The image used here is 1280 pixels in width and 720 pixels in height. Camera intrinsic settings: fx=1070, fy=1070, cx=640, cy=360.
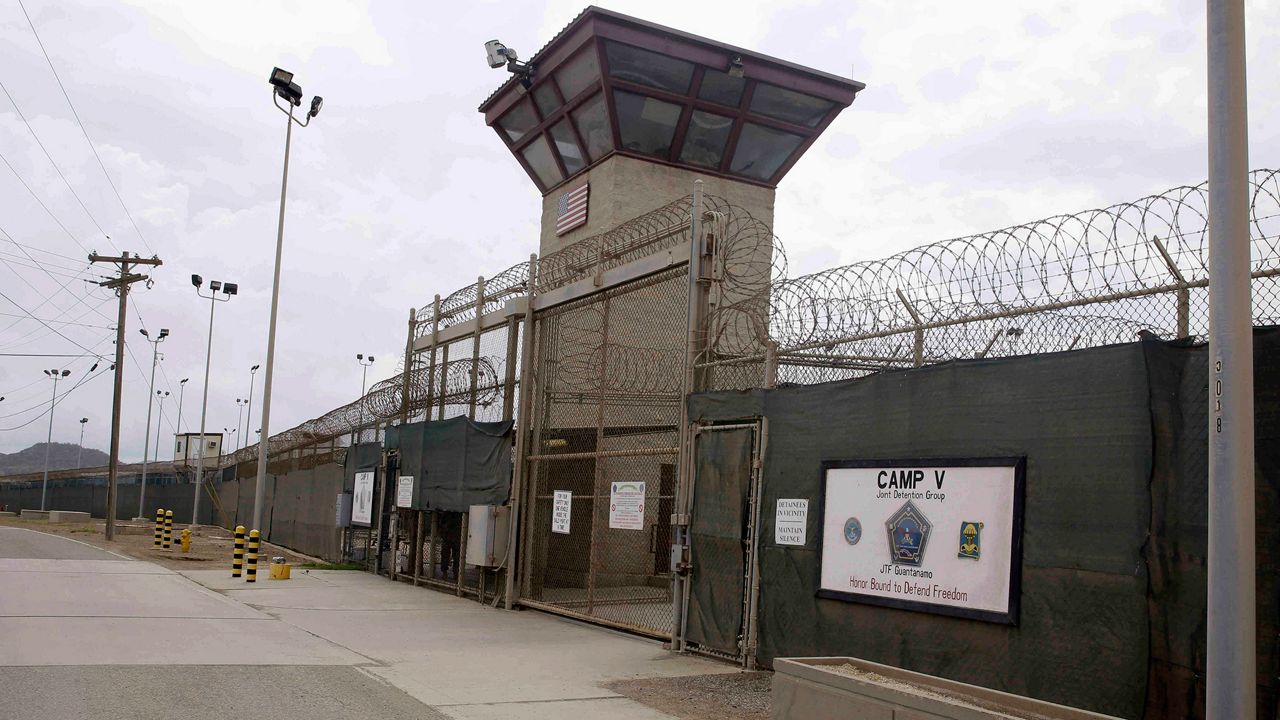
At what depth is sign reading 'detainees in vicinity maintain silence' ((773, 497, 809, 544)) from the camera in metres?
9.37

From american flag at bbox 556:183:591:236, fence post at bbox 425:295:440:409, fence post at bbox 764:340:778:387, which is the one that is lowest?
fence post at bbox 764:340:778:387

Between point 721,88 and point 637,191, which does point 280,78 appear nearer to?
point 637,191

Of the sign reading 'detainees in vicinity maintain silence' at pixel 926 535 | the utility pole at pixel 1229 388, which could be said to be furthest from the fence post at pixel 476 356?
the utility pole at pixel 1229 388

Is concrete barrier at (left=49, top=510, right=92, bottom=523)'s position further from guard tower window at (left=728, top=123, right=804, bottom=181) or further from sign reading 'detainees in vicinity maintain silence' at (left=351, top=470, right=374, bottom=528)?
guard tower window at (left=728, top=123, right=804, bottom=181)

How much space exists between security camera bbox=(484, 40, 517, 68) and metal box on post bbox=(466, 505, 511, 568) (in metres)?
13.3

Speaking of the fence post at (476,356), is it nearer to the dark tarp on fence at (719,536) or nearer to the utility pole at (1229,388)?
the dark tarp on fence at (719,536)

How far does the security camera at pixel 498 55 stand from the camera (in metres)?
25.5

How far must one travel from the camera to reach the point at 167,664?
936 cm

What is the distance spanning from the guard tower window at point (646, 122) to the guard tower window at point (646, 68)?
41 cm

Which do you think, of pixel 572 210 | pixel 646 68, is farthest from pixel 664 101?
pixel 572 210

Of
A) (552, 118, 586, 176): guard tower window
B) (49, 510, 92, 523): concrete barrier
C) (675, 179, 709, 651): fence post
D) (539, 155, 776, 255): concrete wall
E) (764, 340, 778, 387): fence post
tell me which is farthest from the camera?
(49, 510, 92, 523): concrete barrier

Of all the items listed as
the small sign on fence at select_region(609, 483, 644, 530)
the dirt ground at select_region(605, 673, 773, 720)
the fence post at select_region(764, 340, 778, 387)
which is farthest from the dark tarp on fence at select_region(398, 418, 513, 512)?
the dirt ground at select_region(605, 673, 773, 720)

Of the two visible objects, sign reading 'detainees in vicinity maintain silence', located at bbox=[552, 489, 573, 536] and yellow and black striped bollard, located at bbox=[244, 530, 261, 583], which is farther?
yellow and black striped bollard, located at bbox=[244, 530, 261, 583]

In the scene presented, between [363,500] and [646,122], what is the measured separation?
10568 mm
